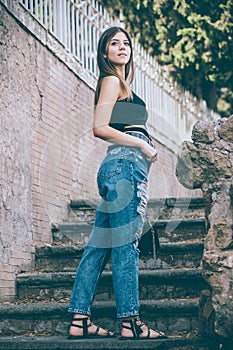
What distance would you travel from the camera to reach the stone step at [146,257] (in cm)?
518

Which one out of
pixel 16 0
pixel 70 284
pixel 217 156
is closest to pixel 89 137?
pixel 16 0

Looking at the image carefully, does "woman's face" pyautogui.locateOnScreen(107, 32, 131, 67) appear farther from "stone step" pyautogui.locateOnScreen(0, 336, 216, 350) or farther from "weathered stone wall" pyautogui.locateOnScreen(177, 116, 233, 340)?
"stone step" pyautogui.locateOnScreen(0, 336, 216, 350)

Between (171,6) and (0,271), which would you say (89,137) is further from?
(171,6)

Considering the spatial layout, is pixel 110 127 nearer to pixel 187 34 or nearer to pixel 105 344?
pixel 105 344

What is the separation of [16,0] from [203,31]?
5.07 metres

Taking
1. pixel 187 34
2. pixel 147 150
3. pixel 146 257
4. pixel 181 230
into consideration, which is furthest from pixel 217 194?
pixel 187 34

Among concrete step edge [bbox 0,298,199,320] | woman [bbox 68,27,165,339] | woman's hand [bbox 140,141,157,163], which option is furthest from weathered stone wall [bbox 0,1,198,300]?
woman's hand [bbox 140,141,157,163]

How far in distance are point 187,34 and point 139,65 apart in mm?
1534

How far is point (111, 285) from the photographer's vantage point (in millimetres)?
4941

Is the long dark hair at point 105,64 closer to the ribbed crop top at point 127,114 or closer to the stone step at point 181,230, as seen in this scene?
the ribbed crop top at point 127,114

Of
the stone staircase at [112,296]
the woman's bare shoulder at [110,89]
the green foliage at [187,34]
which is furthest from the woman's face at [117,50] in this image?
the green foliage at [187,34]

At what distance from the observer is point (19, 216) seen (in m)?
5.39

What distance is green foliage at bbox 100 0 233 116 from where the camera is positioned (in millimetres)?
10125

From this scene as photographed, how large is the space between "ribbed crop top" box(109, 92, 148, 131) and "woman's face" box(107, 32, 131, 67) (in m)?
0.25
